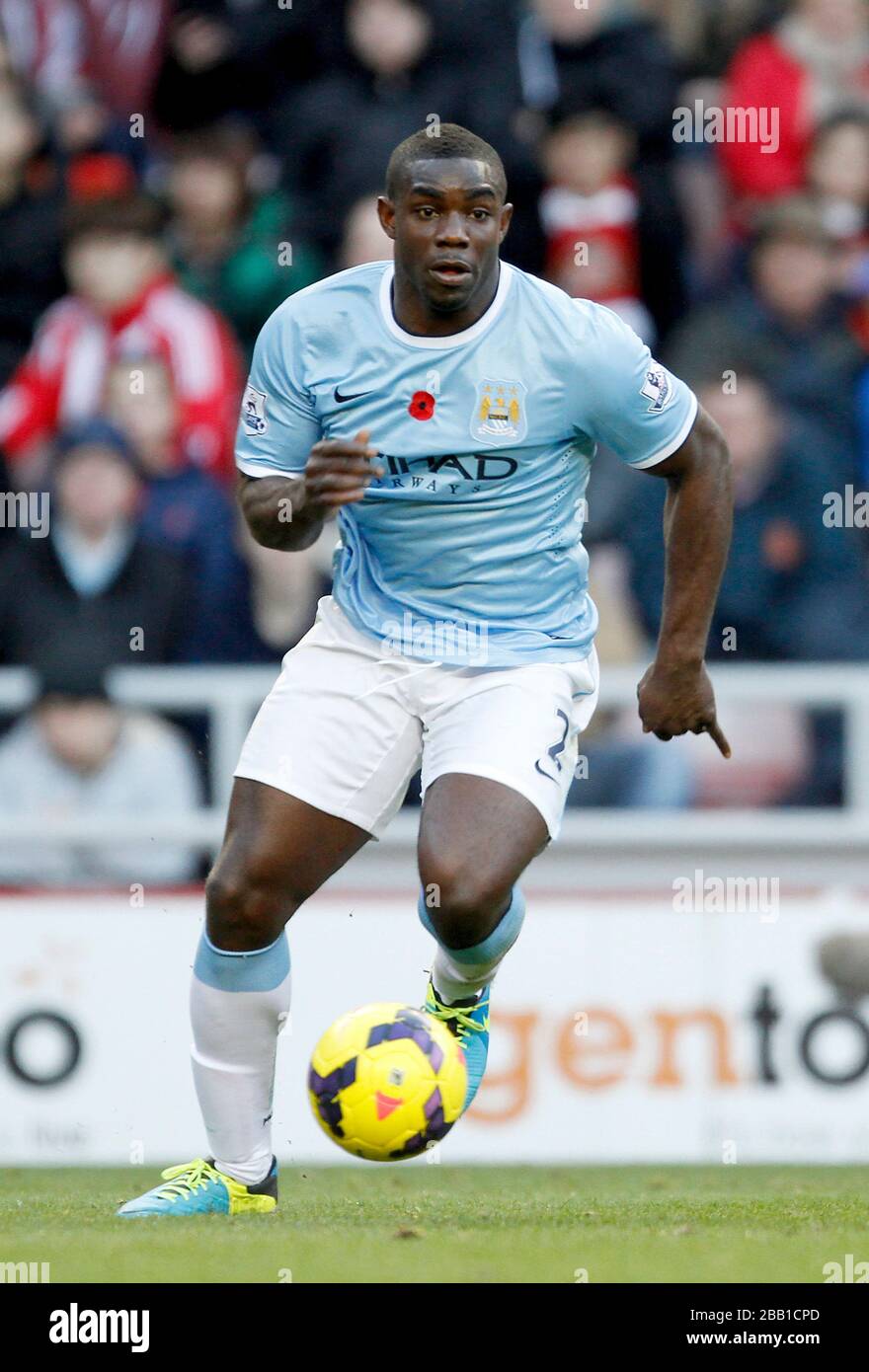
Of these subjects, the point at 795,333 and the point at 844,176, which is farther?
the point at 844,176

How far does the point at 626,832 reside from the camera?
9586 mm

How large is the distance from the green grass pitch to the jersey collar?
2.27 metres

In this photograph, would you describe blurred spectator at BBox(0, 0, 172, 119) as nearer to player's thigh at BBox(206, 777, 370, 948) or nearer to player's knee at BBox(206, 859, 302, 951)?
player's thigh at BBox(206, 777, 370, 948)

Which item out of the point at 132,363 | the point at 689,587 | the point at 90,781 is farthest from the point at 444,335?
the point at 132,363

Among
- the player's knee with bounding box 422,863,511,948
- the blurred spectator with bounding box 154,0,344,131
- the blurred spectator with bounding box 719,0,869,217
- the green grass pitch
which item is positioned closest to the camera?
the green grass pitch

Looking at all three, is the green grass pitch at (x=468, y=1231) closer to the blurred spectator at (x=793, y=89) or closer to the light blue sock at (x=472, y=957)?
the light blue sock at (x=472, y=957)

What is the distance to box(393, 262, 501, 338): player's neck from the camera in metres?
6.07

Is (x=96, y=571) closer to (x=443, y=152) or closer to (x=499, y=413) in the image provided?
(x=499, y=413)

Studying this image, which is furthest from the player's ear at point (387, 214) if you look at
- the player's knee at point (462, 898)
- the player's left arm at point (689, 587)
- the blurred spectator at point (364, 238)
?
the blurred spectator at point (364, 238)

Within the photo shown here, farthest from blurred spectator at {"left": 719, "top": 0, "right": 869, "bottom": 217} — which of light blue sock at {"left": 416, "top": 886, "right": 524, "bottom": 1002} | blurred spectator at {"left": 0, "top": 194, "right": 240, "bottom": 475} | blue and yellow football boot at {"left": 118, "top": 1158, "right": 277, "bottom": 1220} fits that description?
blue and yellow football boot at {"left": 118, "top": 1158, "right": 277, "bottom": 1220}

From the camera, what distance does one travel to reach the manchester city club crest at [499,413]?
6.04m

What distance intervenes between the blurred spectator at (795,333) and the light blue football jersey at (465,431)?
15.0ft

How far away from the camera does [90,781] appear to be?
9.67 metres

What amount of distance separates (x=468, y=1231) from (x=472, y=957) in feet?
2.35
